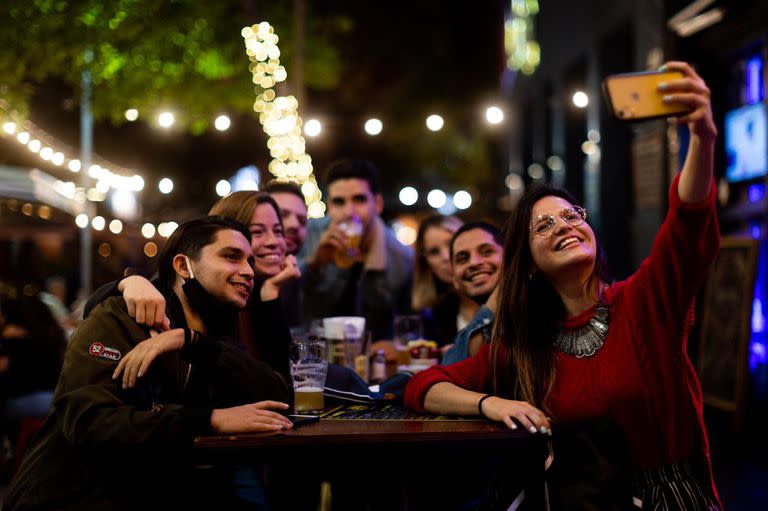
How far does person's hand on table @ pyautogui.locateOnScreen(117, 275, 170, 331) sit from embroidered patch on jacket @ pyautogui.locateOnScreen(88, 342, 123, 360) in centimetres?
15

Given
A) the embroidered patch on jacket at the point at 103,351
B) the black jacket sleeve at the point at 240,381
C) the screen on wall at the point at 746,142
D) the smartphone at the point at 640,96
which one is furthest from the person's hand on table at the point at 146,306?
the screen on wall at the point at 746,142

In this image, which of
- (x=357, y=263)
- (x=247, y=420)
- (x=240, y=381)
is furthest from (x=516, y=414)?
(x=357, y=263)

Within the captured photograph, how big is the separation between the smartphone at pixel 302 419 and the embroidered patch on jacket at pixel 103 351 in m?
0.68

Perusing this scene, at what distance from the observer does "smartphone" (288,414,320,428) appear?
3.04 m

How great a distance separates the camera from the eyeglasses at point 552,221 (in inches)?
121

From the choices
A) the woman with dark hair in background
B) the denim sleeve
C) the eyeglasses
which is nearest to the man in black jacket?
the denim sleeve

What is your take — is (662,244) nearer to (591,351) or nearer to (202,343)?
(591,351)

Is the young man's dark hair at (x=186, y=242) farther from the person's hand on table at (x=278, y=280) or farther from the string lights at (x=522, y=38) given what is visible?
the string lights at (x=522, y=38)

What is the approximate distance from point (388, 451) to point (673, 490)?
969 millimetres

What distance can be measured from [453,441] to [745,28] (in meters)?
6.31

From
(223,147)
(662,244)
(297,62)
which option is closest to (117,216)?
(223,147)

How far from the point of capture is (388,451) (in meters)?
2.76

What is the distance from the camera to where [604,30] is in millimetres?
13773

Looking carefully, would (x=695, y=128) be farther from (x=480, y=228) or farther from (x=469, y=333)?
(x=480, y=228)
